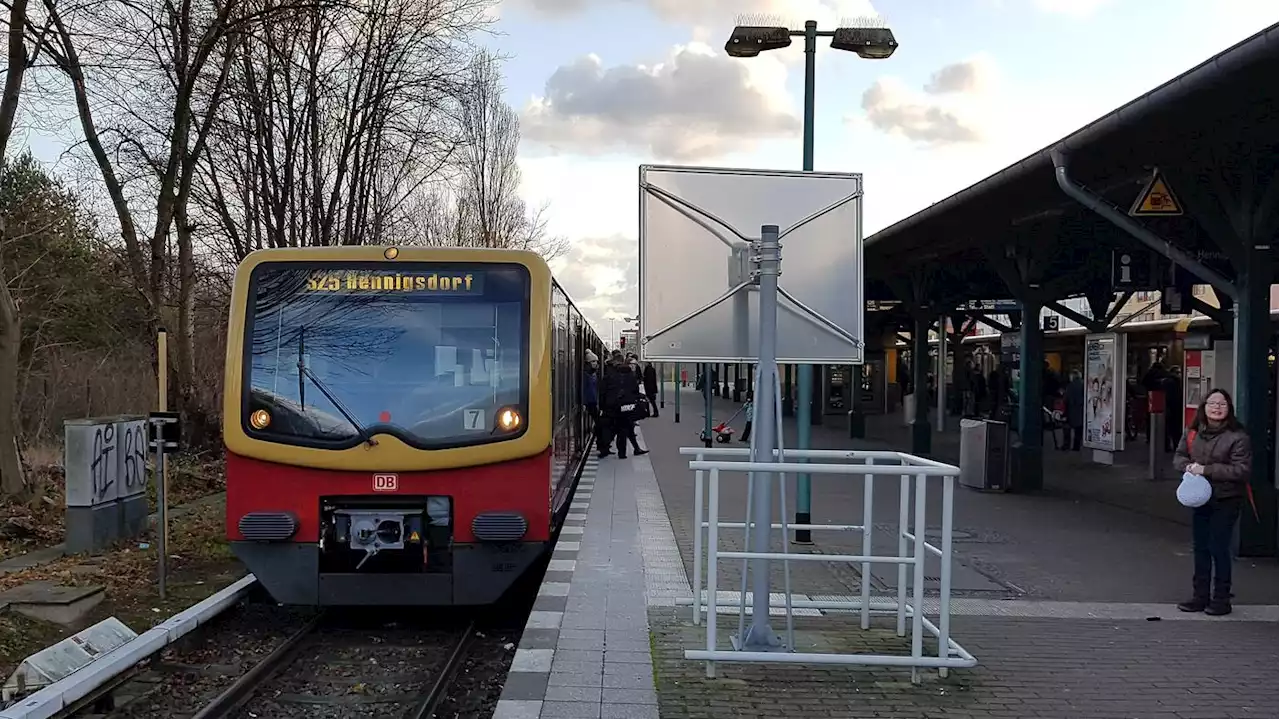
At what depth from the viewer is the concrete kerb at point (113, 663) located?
16.6 ft

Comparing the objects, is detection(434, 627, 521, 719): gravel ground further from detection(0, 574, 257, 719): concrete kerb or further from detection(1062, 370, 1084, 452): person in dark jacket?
detection(1062, 370, 1084, 452): person in dark jacket

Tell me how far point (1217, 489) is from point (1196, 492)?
216mm

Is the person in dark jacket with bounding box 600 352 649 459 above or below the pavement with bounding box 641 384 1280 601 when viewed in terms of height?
above

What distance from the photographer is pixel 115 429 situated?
32.5 ft

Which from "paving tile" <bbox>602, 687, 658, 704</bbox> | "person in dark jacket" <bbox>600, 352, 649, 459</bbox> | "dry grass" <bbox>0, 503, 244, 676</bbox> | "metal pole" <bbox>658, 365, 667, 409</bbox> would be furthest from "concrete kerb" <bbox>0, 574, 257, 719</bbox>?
"metal pole" <bbox>658, 365, 667, 409</bbox>

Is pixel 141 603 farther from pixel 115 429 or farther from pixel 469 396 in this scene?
pixel 469 396

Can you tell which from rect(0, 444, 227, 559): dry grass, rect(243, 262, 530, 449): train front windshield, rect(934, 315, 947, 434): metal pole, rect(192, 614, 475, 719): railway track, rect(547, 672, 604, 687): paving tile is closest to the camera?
rect(547, 672, 604, 687): paving tile

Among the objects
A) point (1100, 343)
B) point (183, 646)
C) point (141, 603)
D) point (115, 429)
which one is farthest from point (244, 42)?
point (1100, 343)

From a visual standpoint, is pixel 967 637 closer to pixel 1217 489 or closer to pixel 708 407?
pixel 1217 489

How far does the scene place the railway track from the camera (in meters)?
5.70

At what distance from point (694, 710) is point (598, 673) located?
0.76 metres

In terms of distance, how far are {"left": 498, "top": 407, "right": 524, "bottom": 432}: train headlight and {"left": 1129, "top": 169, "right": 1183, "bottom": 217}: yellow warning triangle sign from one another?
19.9 ft

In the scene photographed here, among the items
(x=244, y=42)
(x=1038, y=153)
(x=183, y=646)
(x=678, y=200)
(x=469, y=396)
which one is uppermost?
(x=244, y=42)

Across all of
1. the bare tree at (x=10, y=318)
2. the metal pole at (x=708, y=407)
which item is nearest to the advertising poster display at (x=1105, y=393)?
the metal pole at (x=708, y=407)
